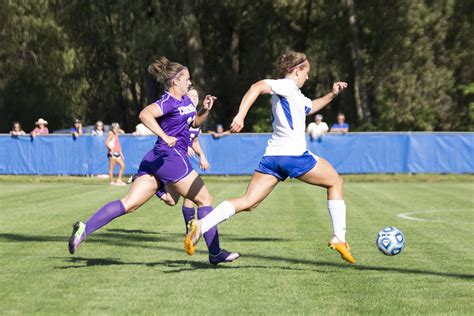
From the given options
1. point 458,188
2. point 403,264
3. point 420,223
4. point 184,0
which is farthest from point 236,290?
point 184,0

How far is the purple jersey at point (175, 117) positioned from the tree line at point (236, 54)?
106ft

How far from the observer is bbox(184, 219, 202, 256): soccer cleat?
8836 millimetres

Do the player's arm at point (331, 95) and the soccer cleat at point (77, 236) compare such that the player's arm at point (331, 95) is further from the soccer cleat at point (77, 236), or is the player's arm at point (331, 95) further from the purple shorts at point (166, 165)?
the soccer cleat at point (77, 236)

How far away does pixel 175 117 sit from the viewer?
963 cm

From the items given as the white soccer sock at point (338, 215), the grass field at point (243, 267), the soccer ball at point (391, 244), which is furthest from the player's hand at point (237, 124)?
the soccer ball at point (391, 244)

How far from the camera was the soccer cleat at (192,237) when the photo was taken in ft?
29.0

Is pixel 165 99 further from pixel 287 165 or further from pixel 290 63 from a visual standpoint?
pixel 287 165

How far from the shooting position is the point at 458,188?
2597 cm

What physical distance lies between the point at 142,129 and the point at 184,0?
11.6m

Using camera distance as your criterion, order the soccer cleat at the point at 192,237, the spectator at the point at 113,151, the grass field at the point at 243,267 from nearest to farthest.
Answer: the grass field at the point at 243,267, the soccer cleat at the point at 192,237, the spectator at the point at 113,151

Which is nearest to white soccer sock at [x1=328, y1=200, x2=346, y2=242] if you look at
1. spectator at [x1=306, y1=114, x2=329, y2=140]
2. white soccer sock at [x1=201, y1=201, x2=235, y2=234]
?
white soccer sock at [x1=201, y1=201, x2=235, y2=234]

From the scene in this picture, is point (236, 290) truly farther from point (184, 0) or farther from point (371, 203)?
point (184, 0)

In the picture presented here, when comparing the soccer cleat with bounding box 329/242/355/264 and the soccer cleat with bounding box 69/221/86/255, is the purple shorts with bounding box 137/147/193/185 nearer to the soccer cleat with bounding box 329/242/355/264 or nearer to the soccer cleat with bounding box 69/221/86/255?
the soccer cleat with bounding box 69/221/86/255

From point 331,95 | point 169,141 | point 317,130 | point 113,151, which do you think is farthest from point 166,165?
point 317,130
